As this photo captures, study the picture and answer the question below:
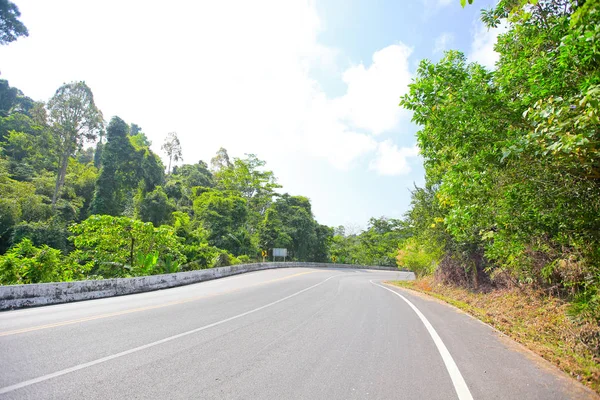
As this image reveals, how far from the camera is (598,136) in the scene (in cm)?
386

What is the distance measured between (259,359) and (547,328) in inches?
259

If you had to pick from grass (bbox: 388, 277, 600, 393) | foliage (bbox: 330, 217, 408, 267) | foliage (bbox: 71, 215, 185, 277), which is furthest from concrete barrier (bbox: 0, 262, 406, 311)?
foliage (bbox: 330, 217, 408, 267)

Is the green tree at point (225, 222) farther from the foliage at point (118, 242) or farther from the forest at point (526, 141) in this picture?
the forest at point (526, 141)

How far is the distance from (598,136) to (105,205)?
44605 millimetres

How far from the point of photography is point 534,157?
542 cm

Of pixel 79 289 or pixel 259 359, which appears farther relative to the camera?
pixel 79 289

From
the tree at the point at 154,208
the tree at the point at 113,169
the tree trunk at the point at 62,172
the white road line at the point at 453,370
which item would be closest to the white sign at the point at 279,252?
the tree at the point at 154,208

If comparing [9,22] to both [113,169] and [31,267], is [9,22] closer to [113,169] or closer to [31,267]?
[113,169]

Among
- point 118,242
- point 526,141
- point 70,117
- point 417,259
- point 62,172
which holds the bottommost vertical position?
point 417,259

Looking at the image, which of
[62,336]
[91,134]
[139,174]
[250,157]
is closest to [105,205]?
[139,174]

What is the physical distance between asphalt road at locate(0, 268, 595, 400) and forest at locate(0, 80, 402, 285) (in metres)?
7.92

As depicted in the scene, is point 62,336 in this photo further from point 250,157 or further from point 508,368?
point 250,157

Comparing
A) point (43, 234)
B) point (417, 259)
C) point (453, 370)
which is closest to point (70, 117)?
point (43, 234)

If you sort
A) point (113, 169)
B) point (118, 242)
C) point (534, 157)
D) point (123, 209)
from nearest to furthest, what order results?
point (534, 157) < point (118, 242) < point (113, 169) < point (123, 209)
